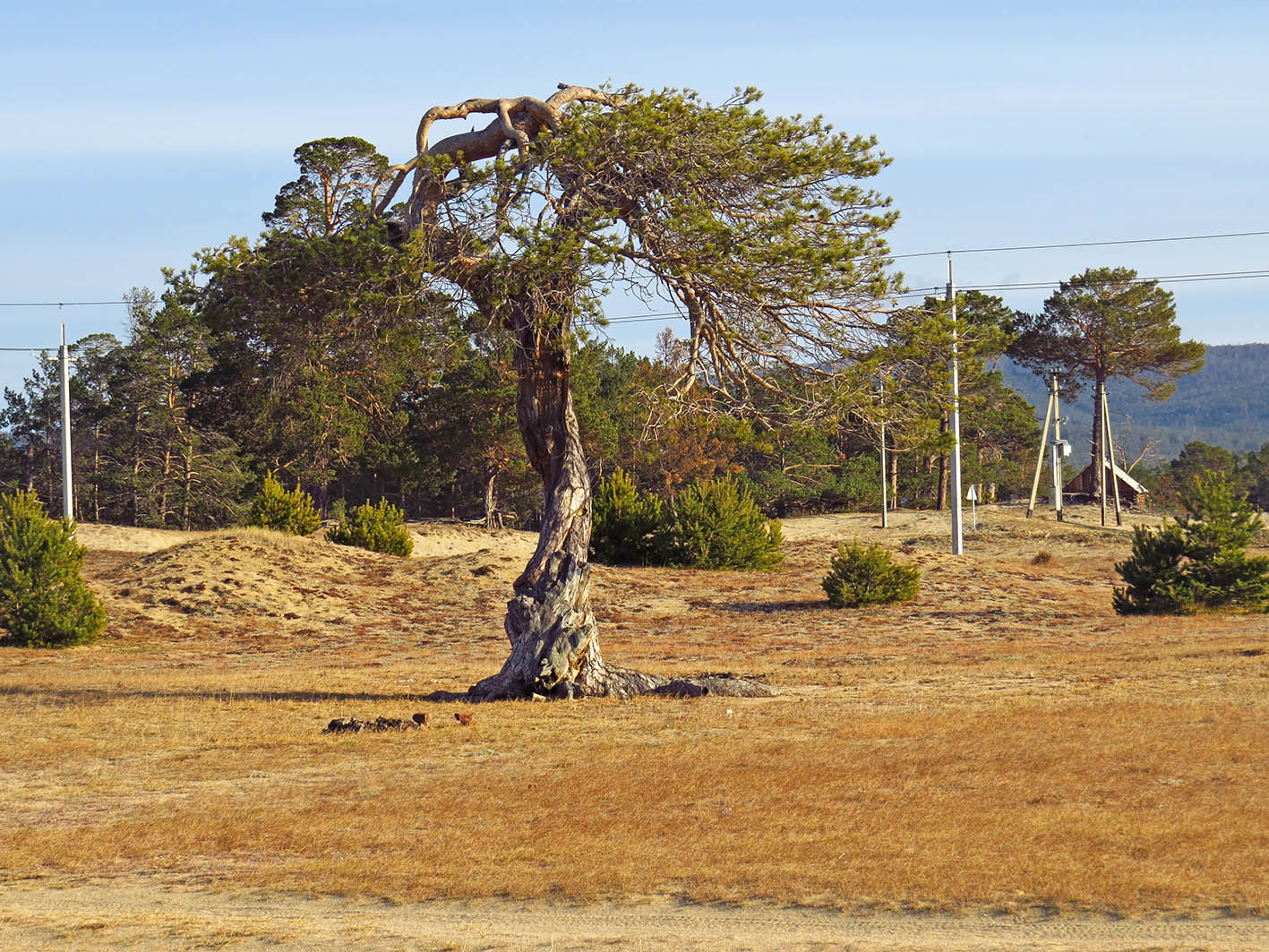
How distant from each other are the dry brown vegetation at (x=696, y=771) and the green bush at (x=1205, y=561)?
965mm

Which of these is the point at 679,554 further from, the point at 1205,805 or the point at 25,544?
the point at 1205,805

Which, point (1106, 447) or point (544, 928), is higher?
point (1106, 447)

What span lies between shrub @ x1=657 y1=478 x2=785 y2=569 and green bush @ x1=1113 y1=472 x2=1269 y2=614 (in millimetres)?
10860

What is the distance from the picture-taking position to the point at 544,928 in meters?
6.97

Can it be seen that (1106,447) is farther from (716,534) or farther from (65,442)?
(65,442)

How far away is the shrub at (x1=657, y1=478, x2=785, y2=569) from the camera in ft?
111

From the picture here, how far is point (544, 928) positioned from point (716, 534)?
2701cm

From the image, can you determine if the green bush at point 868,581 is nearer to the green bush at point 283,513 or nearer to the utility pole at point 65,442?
the green bush at point 283,513

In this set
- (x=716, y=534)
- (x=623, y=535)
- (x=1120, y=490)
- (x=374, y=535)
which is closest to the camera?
(x=716, y=534)

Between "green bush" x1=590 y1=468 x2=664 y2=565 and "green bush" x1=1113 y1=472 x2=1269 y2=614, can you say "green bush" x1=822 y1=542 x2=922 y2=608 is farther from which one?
"green bush" x1=590 y1=468 x2=664 y2=565

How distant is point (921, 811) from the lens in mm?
9227

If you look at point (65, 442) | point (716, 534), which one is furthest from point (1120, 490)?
point (65, 442)

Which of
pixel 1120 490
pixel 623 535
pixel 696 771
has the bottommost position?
pixel 696 771

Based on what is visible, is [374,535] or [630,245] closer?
[630,245]
